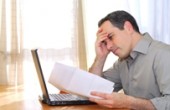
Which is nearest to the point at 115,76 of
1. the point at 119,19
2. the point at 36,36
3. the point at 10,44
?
the point at 119,19

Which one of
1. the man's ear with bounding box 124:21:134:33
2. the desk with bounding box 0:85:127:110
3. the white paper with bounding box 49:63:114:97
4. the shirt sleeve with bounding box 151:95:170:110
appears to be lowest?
the desk with bounding box 0:85:127:110

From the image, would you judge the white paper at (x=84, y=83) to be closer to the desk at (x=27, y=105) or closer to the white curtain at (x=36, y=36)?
the desk at (x=27, y=105)

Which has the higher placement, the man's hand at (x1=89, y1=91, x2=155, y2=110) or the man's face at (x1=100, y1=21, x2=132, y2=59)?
the man's face at (x1=100, y1=21, x2=132, y2=59)

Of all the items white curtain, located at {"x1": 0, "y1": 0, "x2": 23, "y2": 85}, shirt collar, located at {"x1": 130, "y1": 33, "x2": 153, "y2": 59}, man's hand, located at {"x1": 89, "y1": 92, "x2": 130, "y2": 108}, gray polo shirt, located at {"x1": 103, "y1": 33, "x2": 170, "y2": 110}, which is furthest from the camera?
white curtain, located at {"x1": 0, "y1": 0, "x2": 23, "y2": 85}

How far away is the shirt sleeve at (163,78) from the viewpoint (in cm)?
127

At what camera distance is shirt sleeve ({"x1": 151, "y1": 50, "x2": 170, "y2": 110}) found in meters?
1.27

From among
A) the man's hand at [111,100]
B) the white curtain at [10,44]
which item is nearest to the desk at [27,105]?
the man's hand at [111,100]

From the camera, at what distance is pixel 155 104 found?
4.17 feet

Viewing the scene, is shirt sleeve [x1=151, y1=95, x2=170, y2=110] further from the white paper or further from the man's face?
the man's face

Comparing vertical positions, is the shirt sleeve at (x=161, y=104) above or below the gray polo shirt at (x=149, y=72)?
below

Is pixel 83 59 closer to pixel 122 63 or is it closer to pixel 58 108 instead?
pixel 122 63

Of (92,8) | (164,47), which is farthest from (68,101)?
(92,8)

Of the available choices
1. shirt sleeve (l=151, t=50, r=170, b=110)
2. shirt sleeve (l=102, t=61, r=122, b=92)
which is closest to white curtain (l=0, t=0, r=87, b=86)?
shirt sleeve (l=102, t=61, r=122, b=92)

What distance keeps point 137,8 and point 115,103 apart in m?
1.39
